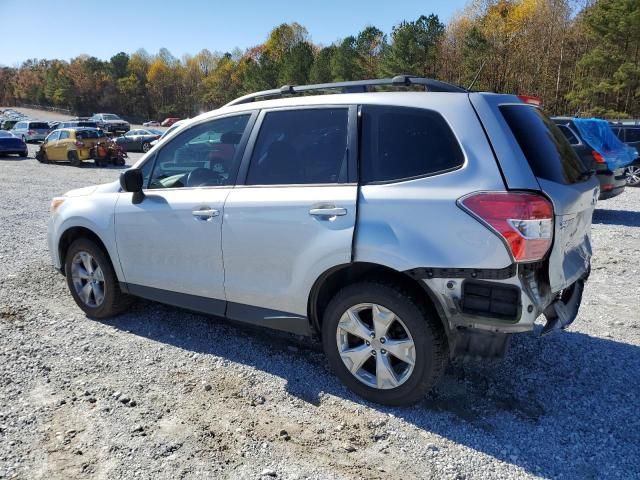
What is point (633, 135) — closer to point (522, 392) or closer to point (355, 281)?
point (522, 392)

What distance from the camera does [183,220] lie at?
375 centimetres

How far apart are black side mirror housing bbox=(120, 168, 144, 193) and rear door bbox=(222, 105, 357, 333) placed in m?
0.93

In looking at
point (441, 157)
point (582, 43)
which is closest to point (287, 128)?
point (441, 157)

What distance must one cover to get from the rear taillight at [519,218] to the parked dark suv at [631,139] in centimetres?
1401

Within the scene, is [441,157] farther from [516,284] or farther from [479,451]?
[479,451]

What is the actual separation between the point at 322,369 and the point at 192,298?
3.81 feet

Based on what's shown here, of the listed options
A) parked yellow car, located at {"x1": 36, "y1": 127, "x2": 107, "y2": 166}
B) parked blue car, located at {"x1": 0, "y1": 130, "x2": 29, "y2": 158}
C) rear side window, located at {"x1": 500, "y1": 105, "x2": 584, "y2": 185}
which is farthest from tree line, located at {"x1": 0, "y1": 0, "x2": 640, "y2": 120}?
parked blue car, located at {"x1": 0, "y1": 130, "x2": 29, "y2": 158}

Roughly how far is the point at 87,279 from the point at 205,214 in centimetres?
174

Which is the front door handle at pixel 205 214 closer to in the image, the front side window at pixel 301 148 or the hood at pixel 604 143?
the front side window at pixel 301 148

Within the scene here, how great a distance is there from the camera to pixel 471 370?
364cm

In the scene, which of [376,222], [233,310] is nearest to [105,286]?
[233,310]

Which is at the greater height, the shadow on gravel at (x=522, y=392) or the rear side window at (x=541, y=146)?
the rear side window at (x=541, y=146)

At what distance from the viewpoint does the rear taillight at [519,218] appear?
2.61 m

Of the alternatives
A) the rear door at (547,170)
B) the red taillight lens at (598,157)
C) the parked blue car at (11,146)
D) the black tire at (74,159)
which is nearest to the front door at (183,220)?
the rear door at (547,170)
